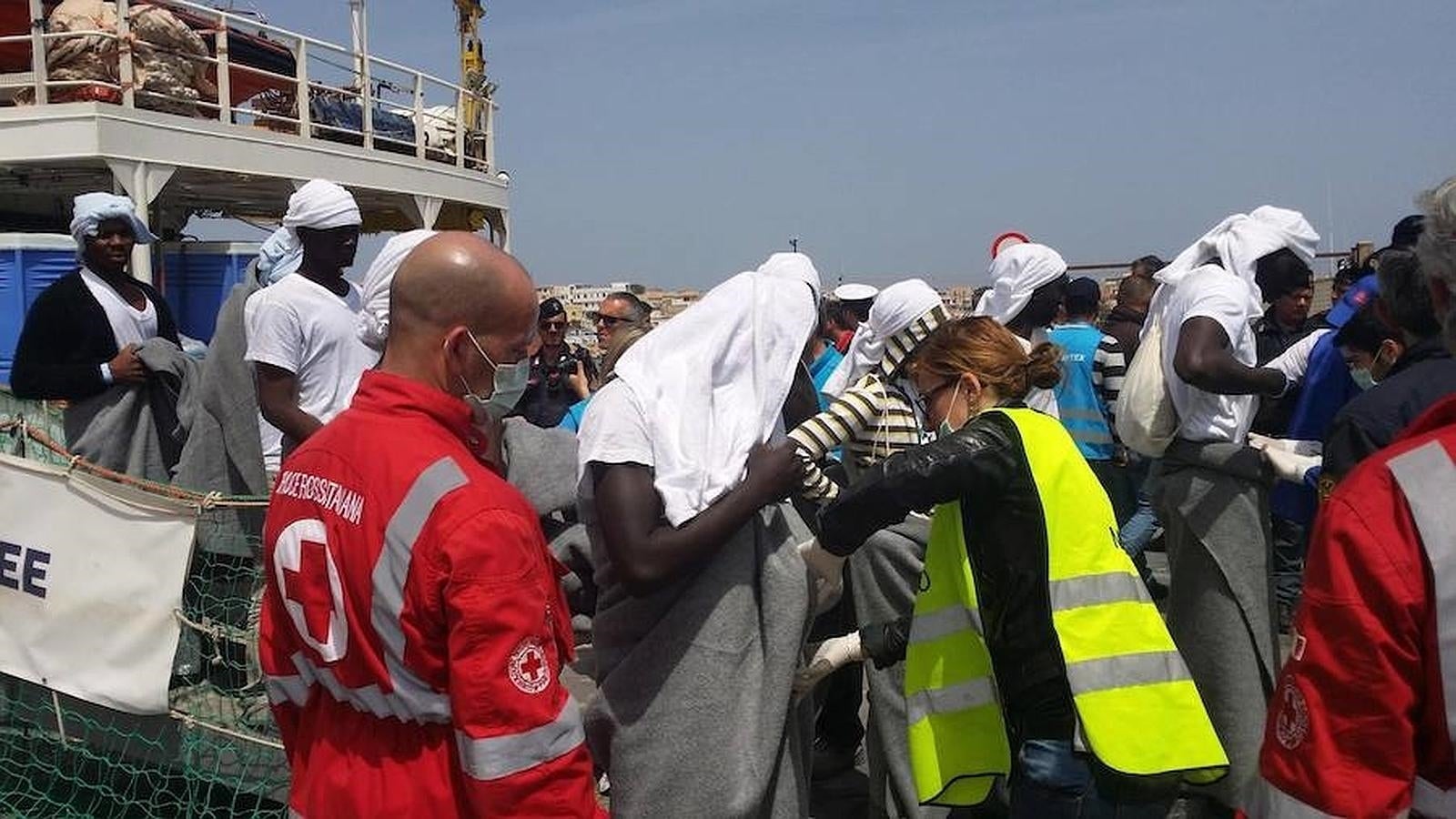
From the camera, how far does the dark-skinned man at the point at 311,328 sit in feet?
11.7

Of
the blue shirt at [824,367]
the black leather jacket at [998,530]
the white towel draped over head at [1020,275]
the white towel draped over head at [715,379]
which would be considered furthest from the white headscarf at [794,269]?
the blue shirt at [824,367]

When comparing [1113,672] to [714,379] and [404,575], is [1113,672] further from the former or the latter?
[404,575]

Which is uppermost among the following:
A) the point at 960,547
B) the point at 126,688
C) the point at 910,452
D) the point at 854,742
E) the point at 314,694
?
the point at 910,452

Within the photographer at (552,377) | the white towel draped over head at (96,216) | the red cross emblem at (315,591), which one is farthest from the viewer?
the photographer at (552,377)

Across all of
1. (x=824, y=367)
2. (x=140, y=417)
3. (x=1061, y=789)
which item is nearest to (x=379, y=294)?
(x=1061, y=789)

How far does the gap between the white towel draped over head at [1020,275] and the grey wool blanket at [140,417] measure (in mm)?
2936

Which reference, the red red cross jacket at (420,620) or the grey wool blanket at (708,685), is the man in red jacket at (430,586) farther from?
the grey wool blanket at (708,685)

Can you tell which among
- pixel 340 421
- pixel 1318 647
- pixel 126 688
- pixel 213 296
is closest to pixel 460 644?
pixel 340 421

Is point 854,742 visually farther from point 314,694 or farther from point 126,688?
point 314,694

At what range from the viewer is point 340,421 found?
1.80m

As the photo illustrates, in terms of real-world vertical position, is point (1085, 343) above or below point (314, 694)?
above

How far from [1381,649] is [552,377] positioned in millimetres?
5438

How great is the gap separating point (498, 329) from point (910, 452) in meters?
0.95

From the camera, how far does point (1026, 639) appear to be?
2.38 m
